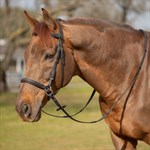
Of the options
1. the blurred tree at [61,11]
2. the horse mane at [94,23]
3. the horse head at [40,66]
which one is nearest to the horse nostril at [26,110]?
the horse head at [40,66]

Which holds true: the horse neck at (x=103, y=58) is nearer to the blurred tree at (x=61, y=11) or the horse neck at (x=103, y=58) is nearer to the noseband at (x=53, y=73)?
the noseband at (x=53, y=73)

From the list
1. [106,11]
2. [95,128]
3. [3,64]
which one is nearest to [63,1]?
[106,11]

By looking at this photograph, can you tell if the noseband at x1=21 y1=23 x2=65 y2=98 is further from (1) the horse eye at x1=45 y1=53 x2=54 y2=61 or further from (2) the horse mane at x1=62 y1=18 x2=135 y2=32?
(2) the horse mane at x1=62 y1=18 x2=135 y2=32

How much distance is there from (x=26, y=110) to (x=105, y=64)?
1.04 meters

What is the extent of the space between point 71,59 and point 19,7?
32599 mm

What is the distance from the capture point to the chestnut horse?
3.92m

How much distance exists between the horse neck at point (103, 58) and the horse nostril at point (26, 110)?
742mm

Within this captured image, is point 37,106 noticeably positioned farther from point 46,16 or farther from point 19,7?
point 19,7

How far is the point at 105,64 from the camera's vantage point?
14.2 ft

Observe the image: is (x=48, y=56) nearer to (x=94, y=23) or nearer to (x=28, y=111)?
(x=28, y=111)

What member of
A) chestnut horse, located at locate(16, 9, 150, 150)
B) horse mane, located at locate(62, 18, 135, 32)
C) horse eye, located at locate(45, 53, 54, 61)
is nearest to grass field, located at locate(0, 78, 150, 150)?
chestnut horse, located at locate(16, 9, 150, 150)

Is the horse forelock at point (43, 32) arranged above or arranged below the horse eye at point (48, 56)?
above

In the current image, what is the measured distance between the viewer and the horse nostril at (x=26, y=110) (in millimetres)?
3823

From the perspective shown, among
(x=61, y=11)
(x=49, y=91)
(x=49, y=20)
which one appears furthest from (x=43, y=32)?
(x=61, y=11)
